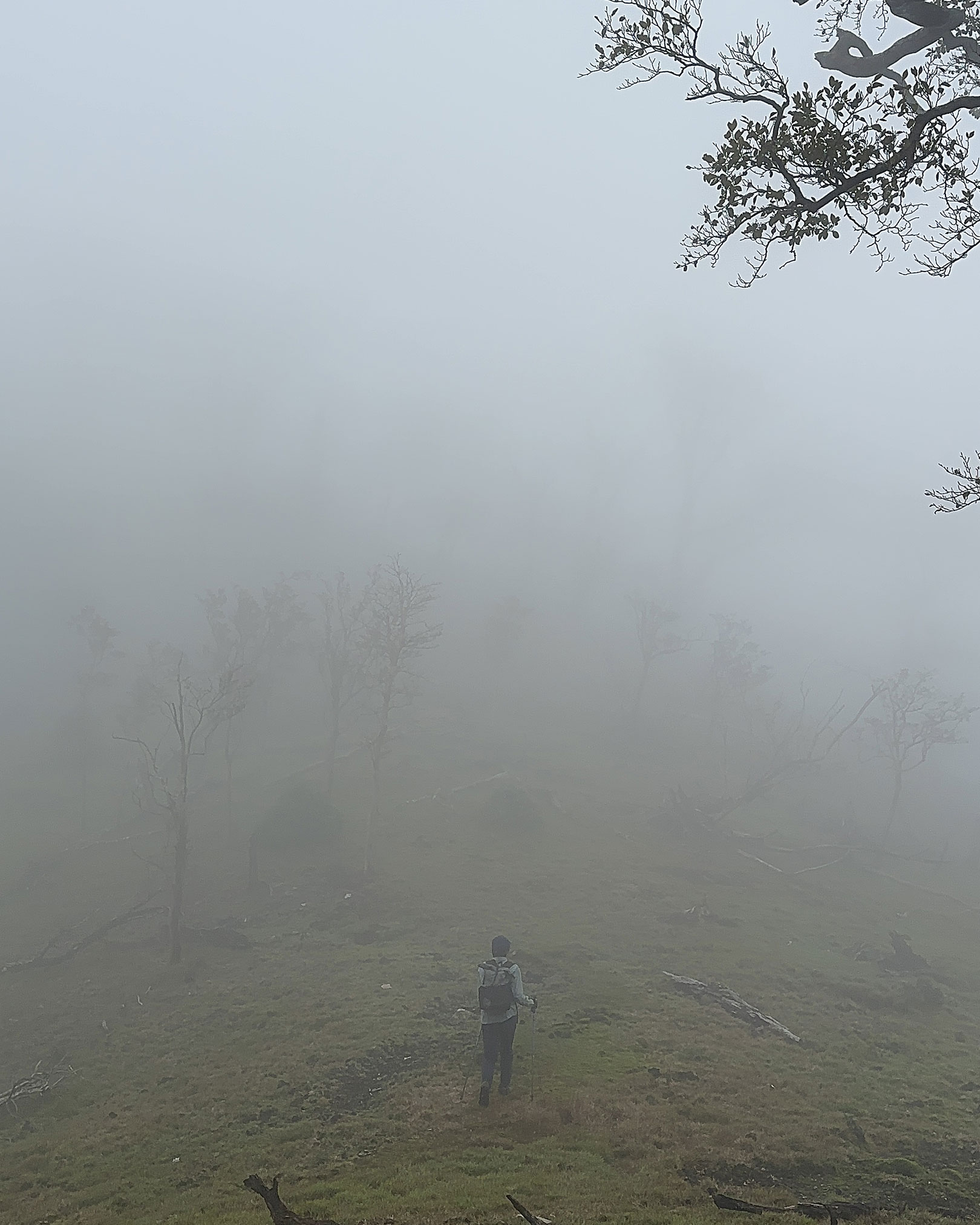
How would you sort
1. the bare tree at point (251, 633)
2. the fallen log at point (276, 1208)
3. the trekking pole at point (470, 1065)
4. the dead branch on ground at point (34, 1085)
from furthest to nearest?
the bare tree at point (251, 633), the dead branch on ground at point (34, 1085), the trekking pole at point (470, 1065), the fallen log at point (276, 1208)

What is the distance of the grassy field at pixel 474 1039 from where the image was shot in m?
9.45

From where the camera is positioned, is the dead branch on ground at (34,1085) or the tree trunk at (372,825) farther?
the tree trunk at (372,825)

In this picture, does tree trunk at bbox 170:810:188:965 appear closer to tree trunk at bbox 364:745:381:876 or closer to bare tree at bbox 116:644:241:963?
bare tree at bbox 116:644:241:963

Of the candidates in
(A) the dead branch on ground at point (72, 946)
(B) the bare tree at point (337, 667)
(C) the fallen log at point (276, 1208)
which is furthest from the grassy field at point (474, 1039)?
(B) the bare tree at point (337, 667)

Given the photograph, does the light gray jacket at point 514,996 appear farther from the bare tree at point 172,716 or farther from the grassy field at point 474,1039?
the bare tree at point 172,716

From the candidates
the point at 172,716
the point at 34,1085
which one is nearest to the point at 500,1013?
the point at 34,1085

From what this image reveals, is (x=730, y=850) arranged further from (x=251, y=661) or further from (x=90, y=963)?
(x=251, y=661)

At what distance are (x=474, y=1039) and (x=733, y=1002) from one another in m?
6.92

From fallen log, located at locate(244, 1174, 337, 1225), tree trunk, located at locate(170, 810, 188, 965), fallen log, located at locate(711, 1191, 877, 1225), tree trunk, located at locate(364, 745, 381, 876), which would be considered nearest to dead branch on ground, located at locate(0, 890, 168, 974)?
tree trunk, located at locate(170, 810, 188, 965)

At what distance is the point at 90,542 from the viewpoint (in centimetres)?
9969

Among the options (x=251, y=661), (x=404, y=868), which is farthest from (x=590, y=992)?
(x=251, y=661)

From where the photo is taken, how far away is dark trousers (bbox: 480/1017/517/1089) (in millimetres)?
12086

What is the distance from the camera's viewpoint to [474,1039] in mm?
15633

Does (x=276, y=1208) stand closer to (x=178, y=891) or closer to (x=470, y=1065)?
(x=470, y=1065)
